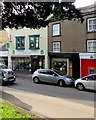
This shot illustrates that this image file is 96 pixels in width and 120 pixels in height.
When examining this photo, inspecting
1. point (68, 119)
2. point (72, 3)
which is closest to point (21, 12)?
point (72, 3)

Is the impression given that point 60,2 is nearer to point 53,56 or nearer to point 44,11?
point 44,11

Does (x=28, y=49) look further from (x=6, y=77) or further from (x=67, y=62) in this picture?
(x=6, y=77)

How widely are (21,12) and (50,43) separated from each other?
12.8 meters

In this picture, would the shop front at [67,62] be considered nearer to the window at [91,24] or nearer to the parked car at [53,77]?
the window at [91,24]

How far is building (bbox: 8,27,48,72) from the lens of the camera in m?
21.5

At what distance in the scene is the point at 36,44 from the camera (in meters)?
22.2

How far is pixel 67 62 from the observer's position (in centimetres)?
1917

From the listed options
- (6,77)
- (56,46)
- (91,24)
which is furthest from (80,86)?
(56,46)

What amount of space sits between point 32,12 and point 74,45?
11.2 meters

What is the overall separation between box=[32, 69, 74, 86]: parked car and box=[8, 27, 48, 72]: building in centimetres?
630

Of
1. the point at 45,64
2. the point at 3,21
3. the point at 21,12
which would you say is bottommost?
the point at 45,64

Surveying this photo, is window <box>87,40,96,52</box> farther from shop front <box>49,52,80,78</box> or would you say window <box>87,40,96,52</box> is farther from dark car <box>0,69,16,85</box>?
dark car <box>0,69,16,85</box>

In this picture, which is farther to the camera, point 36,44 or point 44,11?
point 36,44

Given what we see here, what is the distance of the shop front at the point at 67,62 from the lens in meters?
18.4
